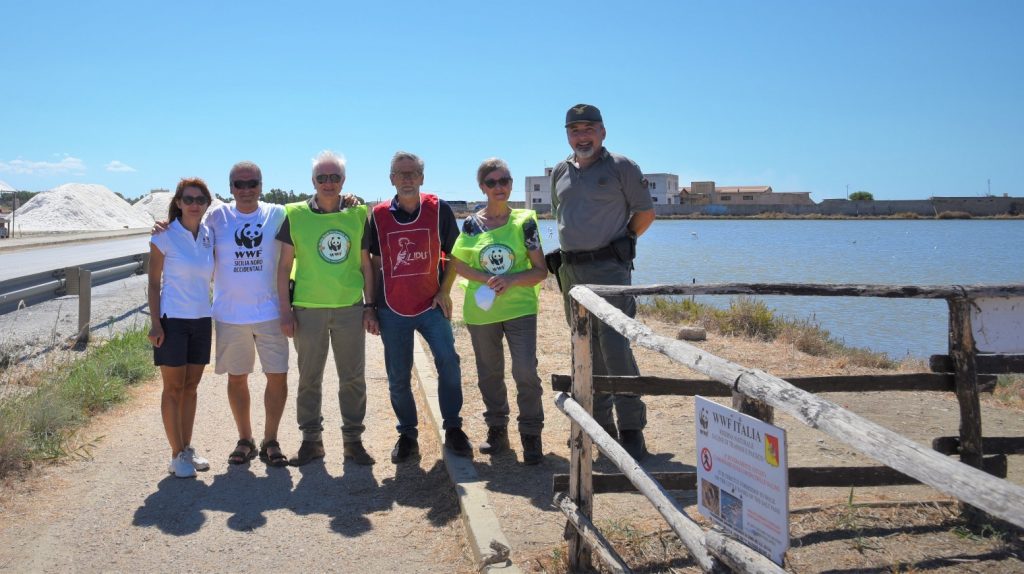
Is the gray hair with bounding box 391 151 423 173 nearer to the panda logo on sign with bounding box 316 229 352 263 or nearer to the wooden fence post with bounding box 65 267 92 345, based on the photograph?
the panda logo on sign with bounding box 316 229 352 263

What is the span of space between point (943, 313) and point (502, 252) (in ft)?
48.3

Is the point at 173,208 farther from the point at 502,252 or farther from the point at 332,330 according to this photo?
the point at 502,252

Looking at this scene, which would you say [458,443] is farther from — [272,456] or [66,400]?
[66,400]

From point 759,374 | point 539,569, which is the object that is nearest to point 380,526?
point 539,569

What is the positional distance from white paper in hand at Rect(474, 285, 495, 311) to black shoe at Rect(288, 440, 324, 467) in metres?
1.60

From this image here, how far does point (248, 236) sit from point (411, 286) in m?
1.13

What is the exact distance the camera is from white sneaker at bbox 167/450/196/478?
5520 mm

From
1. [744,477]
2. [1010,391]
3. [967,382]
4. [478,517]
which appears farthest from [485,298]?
[1010,391]

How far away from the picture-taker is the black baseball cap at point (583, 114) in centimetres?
534

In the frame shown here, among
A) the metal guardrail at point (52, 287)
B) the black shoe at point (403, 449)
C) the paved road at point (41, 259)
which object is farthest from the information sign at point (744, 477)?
the paved road at point (41, 259)

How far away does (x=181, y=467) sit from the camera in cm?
554

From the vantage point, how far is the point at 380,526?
191 inches

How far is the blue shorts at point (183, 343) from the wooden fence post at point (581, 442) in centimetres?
273

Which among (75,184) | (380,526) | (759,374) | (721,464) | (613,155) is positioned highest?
(75,184)
